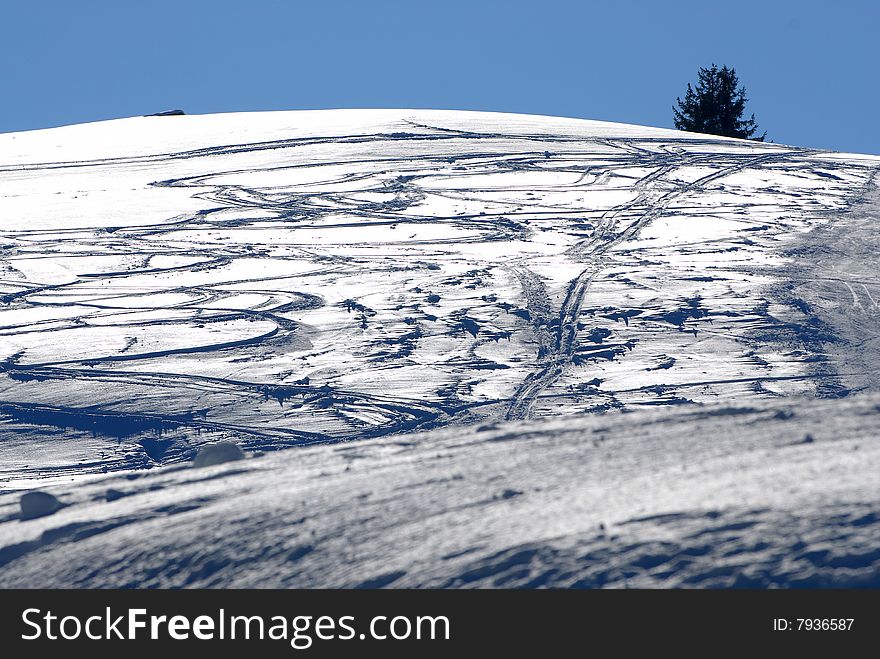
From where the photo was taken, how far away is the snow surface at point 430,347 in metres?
3.51

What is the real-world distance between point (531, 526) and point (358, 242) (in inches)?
319

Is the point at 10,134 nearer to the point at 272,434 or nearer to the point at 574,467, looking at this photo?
the point at 272,434

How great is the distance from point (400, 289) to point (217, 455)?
16.5 feet

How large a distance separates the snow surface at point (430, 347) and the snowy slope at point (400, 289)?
1.5 inches

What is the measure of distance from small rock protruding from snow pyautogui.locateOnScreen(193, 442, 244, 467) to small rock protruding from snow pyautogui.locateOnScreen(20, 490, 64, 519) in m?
0.58

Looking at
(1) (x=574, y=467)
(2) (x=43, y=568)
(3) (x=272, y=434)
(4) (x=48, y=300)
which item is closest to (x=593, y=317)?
(3) (x=272, y=434)

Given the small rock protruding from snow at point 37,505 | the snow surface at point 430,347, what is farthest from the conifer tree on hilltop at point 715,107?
the small rock protruding from snow at point 37,505

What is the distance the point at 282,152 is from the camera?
15922 millimetres

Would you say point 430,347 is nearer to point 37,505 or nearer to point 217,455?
point 217,455

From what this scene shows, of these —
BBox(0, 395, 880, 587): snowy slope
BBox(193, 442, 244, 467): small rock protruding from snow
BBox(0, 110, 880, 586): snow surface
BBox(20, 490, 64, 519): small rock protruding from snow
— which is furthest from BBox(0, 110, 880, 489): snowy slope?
BBox(0, 395, 880, 587): snowy slope

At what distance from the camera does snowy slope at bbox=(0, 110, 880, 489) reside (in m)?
7.48

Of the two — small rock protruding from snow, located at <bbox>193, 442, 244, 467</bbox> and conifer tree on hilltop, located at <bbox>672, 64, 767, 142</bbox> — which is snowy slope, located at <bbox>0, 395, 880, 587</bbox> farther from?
conifer tree on hilltop, located at <bbox>672, 64, 767, 142</bbox>

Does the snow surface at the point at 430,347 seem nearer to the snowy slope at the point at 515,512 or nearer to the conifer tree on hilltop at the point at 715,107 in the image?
the snowy slope at the point at 515,512

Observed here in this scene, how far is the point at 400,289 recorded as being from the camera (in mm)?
9680
